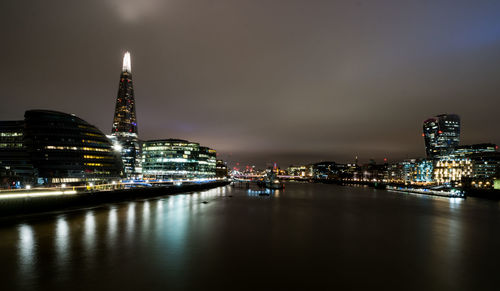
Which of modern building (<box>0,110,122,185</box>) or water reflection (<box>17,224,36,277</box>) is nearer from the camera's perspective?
water reflection (<box>17,224,36,277</box>)

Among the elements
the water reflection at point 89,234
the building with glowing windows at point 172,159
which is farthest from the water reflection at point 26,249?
the building with glowing windows at point 172,159

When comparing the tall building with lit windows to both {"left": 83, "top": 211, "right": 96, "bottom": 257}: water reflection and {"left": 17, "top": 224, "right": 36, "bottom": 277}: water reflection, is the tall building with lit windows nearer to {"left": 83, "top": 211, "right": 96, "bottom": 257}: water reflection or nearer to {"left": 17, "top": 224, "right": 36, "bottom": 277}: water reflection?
{"left": 83, "top": 211, "right": 96, "bottom": 257}: water reflection

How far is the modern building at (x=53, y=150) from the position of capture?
77938 mm

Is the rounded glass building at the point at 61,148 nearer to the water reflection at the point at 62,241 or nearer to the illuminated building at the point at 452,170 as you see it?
the water reflection at the point at 62,241

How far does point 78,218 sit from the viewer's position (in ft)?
115

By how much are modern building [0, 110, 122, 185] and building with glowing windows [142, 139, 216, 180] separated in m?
83.4

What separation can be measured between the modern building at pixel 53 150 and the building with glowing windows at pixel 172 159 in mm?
83371

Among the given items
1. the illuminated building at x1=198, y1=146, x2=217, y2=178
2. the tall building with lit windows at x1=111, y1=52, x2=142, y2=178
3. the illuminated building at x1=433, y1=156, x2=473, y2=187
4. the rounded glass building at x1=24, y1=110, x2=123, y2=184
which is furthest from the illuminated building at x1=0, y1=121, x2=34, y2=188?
A: the illuminated building at x1=433, y1=156, x2=473, y2=187

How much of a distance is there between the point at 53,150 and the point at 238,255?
257ft

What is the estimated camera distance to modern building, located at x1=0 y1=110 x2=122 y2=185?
77.9 m

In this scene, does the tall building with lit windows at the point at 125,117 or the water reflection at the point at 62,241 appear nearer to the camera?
the water reflection at the point at 62,241

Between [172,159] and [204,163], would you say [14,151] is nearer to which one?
[172,159]

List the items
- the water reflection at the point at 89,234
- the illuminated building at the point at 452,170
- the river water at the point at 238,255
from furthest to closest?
the illuminated building at the point at 452,170, the water reflection at the point at 89,234, the river water at the point at 238,255

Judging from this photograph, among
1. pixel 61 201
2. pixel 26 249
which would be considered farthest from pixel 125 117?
pixel 26 249
